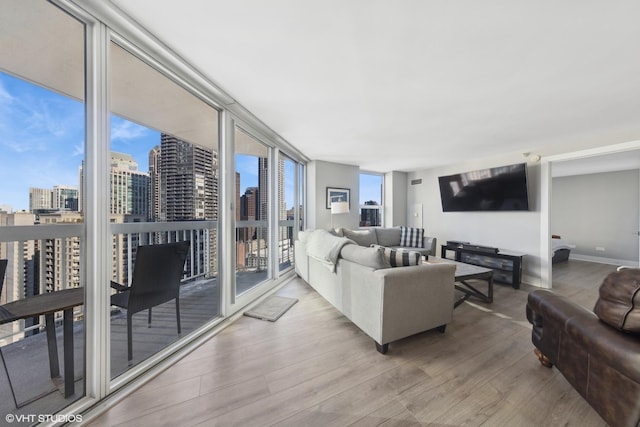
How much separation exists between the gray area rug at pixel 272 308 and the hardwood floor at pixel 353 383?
200mm

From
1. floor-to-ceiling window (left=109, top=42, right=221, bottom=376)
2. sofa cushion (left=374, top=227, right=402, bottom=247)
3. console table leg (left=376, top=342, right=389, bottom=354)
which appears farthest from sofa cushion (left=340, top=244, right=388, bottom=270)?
sofa cushion (left=374, top=227, right=402, bottom=247)

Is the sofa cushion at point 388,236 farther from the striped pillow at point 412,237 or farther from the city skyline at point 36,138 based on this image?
the city skyline at point 36,138

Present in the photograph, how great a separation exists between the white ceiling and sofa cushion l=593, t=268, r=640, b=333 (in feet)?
4.70

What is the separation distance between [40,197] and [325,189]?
4071 mm

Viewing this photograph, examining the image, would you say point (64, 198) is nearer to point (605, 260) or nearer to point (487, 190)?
point (487, 190)

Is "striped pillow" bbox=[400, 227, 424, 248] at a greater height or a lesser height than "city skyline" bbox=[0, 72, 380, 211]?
lesser

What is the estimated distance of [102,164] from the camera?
54.0 inches

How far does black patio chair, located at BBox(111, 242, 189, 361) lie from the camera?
1.73 metres

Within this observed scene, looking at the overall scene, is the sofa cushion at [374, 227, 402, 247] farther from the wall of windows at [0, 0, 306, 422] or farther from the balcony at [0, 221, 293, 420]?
the wall of windows at [0, 0, 306, 422]

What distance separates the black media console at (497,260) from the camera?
362 cm

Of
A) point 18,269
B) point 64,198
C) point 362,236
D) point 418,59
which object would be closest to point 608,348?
point 418,59

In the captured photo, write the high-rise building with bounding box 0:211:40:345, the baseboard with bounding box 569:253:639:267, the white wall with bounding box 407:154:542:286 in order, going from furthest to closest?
the baseboard with bounding box 569:253:639:267, the white wall with bounding box 407:154:542:286, the high-rise building with bounding box 0:211:40:345

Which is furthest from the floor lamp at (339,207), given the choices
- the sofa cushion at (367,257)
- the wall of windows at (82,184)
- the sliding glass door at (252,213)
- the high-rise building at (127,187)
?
the high-rise building at (127,187)

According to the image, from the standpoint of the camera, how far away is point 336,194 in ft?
16.9
